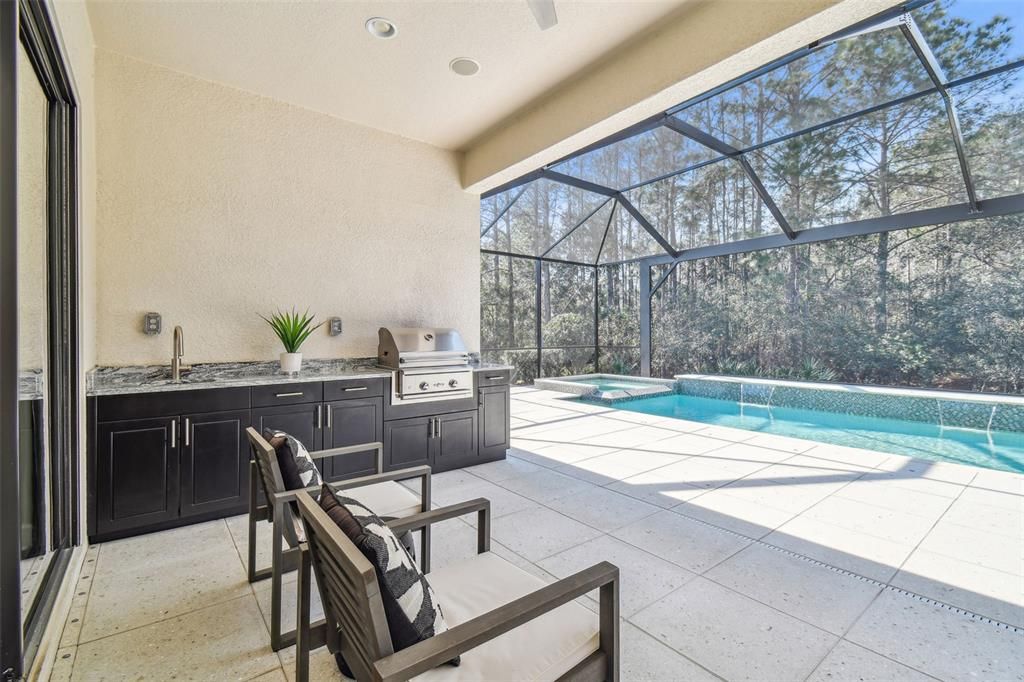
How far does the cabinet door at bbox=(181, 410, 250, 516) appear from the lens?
9.04 ft

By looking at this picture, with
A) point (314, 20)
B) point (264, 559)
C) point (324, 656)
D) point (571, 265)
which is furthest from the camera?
point (571, 265)

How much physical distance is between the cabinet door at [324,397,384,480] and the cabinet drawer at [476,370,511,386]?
0.94 m

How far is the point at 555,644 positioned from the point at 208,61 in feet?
12.9

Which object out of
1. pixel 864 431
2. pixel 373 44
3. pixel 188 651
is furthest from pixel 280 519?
pixel 864 431

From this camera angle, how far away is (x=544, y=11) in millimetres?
1978

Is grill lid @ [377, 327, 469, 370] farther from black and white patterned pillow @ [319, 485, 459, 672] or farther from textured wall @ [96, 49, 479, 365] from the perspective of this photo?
black and white patterned pillow @ [319, 485, 459, 672]

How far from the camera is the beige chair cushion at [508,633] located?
1.02 meters

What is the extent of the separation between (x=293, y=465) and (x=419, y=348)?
2063 mm

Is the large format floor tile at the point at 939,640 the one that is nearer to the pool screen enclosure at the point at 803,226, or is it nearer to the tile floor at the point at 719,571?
the tile floor at the point at 719,571

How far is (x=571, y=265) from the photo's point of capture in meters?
9.89

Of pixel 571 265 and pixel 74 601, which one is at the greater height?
pixel 571 265

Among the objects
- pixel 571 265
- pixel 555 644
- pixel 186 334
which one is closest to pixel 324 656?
pixel 555 644

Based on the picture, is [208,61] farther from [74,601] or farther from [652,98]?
[74,601]

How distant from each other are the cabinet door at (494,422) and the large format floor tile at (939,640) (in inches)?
112
